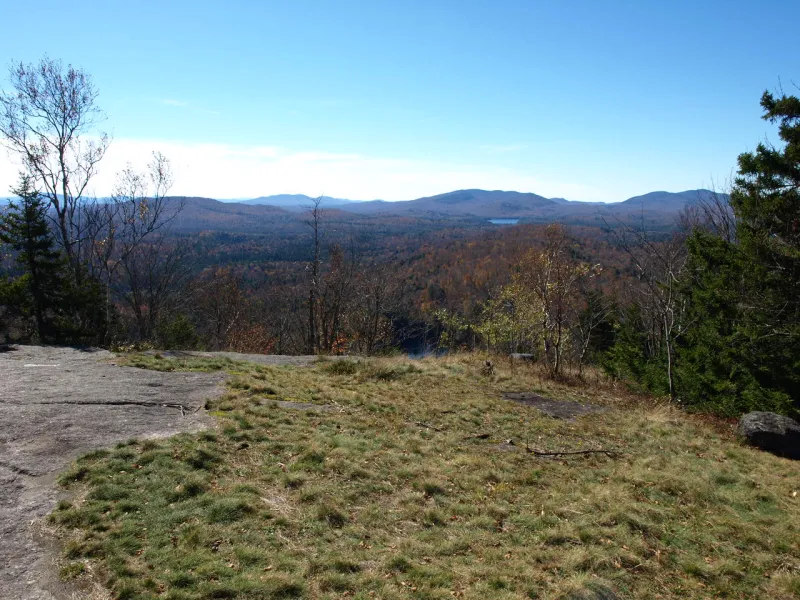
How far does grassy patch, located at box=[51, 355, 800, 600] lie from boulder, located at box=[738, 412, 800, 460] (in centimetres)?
81

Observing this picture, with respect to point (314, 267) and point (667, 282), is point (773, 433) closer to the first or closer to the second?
point (667, 282)

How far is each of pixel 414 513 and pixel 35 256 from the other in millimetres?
16132

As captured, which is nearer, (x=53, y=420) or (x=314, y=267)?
(x=53, y=420)

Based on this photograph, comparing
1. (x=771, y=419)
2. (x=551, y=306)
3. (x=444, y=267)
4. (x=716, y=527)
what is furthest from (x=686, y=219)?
(x=444, y=267)

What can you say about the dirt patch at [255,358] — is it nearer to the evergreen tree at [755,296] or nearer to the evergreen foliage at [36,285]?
the evergreen foliage at [36,285]

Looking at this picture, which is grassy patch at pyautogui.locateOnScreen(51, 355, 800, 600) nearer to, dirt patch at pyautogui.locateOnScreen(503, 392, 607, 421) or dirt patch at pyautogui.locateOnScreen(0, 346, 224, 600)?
dirt patch at pyautogui.locateOnScreen(0, 346, 224, 600)

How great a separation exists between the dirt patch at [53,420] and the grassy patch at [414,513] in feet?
0.96

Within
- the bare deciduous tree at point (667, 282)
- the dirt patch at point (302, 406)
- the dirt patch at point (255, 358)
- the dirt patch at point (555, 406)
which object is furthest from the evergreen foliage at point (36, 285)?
the bare deciduous tree at point (667, 282)

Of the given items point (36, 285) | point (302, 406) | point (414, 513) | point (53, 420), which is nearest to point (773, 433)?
point (414, 513)

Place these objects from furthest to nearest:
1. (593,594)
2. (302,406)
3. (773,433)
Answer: (773,433), (302,406), (593,594)

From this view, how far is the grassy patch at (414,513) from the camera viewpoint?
461 cm

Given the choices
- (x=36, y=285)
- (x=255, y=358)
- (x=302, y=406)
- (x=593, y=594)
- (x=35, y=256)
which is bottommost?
(x=255, y=358)

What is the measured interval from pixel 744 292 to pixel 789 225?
2.22 metres

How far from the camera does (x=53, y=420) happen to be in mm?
7516
